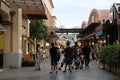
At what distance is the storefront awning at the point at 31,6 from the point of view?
28.5 metres

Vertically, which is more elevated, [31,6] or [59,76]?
[31,6]

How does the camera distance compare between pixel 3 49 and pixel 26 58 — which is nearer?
pixel 3 49

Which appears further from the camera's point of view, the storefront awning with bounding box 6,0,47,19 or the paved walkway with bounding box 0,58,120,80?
the storefront awning with bounding box 6,0,47,19

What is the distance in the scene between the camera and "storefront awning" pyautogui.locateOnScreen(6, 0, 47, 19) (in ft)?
93.5

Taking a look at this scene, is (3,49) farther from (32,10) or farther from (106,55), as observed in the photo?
(106,55)

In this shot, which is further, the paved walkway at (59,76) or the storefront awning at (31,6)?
the storefront awning at (31,6)

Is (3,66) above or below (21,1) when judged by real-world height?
below

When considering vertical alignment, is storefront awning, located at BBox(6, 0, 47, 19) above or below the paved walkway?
above

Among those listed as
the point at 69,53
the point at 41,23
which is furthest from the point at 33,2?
the point at 41,23

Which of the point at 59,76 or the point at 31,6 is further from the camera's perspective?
the point at 31,6

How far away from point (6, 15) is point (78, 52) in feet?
18.2

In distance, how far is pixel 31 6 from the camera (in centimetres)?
3092

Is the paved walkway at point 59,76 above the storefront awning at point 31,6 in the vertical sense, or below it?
below

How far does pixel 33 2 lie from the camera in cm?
2825
